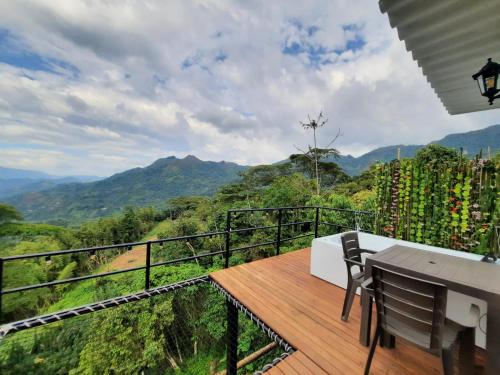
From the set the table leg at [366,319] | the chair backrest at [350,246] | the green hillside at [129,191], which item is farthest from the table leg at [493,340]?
the green hillside at [129,191]

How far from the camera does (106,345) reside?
14.7 feet

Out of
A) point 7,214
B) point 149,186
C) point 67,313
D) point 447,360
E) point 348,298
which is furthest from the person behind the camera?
point 149,186

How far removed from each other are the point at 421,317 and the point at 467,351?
478 mm

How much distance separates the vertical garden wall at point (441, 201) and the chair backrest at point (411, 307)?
2.57m

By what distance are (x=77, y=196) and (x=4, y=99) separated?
138 ft

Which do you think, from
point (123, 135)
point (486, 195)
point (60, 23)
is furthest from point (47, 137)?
point (486, 195)

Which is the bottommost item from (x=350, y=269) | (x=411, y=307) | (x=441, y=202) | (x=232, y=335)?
(x=232, y=335)

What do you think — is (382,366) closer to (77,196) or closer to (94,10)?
(94,10)

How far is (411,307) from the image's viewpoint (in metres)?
1.13

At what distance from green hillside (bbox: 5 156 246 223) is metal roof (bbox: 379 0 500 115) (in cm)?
3178

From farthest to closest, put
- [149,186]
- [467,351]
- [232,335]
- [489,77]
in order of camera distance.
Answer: [149,186] < [232,335] < [489,77] < [467,351]

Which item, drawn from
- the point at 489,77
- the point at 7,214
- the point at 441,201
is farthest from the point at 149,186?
the point at 489,77

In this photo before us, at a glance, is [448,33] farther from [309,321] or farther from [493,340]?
[309,321]

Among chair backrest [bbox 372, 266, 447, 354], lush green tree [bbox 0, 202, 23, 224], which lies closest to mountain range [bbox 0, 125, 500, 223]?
lush green tree [bbox 0, 202, 23, 224]
